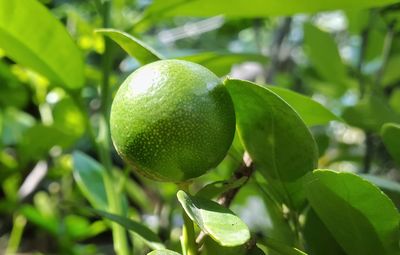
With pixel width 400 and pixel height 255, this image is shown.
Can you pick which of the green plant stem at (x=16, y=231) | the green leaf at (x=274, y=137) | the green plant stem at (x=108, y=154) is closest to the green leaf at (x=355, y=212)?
the green leaf at (x=274, y=137)

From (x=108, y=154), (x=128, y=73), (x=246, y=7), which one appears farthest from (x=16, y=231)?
(x=246, y=7)

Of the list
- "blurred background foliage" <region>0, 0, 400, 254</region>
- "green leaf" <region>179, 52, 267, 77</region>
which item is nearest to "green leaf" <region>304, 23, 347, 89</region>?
"blurred background foliage" <region>0, 0, 400, 254</region>

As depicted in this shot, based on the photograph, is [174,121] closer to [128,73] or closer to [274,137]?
[274,137]

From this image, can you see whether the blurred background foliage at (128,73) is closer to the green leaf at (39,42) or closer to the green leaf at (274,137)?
the green leaf at (39,42)

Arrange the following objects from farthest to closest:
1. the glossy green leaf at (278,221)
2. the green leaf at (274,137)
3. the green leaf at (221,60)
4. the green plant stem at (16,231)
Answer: the green plant stem at (16,231) → the green leaf at (221,60) → the glossy green leaf at (278,221) → the green leaf at (274,137)

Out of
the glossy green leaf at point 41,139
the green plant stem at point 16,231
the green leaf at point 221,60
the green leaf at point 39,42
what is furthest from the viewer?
the green plant stem at point 16,231
